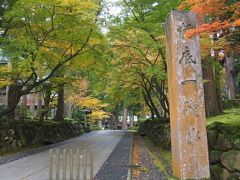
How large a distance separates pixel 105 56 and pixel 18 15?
19.1 ft

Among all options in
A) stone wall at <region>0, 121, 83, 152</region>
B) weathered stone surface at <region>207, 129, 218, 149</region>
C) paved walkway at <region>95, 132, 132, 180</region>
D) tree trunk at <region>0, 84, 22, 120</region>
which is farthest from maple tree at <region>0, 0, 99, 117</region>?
weathered stone surface at <region>207, 129, 218, 149</region>

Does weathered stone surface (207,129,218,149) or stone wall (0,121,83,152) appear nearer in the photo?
weathered stone surface (207,129,218,149)

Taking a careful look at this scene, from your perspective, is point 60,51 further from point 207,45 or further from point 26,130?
point 207,45

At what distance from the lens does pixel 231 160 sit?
31.0 feet

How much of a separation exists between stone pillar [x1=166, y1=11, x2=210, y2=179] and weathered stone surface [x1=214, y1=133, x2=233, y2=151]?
891 mm

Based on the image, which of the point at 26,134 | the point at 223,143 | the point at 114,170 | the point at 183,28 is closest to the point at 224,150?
the point at 223,143

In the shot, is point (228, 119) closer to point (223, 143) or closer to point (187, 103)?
point (223, 143)

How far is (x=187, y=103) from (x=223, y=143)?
1780 millimetres

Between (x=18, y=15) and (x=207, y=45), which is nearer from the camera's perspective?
(x=207, y=45)

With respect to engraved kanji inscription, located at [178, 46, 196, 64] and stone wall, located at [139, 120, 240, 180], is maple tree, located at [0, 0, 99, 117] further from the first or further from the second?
stone wall, located at [139, 120, 240, 180]

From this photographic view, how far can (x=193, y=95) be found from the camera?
9406mm

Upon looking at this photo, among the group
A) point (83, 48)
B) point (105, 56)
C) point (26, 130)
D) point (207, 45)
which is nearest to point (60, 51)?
point (83, 48)

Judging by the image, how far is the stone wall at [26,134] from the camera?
58.1 feet

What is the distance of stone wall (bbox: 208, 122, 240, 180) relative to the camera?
9375 millimetres
